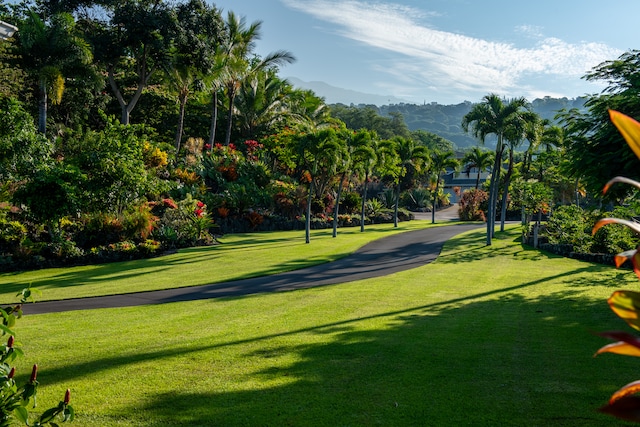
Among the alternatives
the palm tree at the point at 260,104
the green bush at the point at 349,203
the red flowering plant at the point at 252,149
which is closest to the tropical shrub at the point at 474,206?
the green bush at the point at 349,203

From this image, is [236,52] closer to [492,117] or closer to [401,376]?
[492,117]

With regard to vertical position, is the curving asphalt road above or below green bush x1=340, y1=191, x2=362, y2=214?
below

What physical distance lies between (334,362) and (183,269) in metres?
13.8

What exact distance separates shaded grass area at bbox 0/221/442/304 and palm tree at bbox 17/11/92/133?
36.5 ft

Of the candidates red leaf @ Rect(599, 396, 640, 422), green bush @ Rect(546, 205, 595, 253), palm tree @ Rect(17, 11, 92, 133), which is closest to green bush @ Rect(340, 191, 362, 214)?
green bush @ Rect(546, 205, 595, 253)

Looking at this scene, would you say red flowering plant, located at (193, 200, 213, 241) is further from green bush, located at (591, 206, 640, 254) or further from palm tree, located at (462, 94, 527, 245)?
green bush, located at (591, 206, 640, 254)

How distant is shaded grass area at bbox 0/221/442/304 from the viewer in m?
16.0

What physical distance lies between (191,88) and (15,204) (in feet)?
59.4

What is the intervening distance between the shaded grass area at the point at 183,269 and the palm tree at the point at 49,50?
36.5 feet

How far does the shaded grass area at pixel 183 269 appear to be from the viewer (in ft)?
52.5

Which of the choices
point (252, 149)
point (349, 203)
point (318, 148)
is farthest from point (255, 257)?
point (349, 203)

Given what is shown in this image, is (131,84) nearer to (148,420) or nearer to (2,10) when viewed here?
(2,10)

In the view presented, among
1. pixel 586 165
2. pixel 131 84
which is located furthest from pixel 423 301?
pixel 131 84

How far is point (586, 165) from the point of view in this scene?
39.4ft
